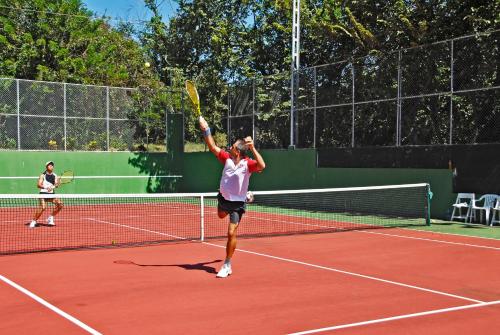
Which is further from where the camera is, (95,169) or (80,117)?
(95,169)

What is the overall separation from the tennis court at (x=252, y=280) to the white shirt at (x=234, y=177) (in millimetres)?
1111

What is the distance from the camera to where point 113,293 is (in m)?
7.06

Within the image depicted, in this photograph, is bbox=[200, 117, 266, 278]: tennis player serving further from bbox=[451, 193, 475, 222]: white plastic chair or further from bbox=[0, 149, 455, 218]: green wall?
bbox=[0, 149, 455, 218]: green wall

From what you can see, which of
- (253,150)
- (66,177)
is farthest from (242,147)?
(66,177)

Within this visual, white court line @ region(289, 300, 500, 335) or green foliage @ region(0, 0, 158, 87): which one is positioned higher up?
green foliage @ region(0, 0, 158, 87)

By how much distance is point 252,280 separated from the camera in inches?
310

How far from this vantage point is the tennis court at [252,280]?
228 inches

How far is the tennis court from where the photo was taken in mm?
5781

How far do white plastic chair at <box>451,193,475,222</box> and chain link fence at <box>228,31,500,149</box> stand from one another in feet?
4.93

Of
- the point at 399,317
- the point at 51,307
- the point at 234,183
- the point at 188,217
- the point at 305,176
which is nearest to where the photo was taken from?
the point at 399,317

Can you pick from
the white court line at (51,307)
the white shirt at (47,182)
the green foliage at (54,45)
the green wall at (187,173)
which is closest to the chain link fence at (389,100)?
the green wall at (187,173)

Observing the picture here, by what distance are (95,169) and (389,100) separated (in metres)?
12.2

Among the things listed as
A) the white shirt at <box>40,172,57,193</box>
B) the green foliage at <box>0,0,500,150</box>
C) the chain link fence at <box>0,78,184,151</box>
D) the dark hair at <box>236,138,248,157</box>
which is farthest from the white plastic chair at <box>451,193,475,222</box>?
the chain link fence at <box>0,78,184,151</box>

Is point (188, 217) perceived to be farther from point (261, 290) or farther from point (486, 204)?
point (261, 290)
